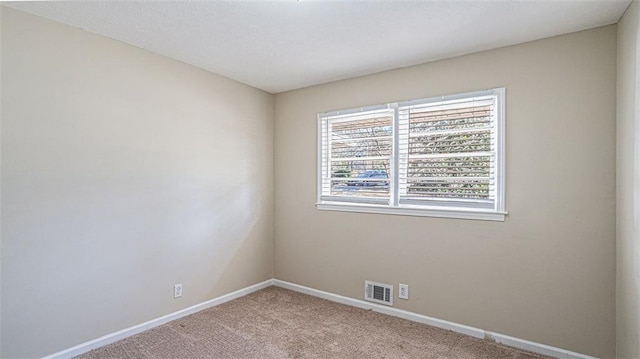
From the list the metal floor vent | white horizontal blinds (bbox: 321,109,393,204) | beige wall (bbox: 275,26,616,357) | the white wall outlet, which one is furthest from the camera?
white horizontal blinds (bbox: 321,109,393,204)

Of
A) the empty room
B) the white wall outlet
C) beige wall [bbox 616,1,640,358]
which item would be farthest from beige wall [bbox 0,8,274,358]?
beige wall [bbox 616,1,640,358]

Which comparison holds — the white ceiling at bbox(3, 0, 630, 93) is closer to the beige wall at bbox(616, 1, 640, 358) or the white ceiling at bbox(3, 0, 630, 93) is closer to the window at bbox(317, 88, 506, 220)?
the beige wall at bbox(616, 1, 640, 358)

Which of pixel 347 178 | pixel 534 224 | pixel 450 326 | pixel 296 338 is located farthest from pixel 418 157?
pixel 296 338

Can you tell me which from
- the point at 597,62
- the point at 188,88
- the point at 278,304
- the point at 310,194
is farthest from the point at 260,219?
the point at 597,62

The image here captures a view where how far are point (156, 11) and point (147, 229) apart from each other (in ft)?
5.65

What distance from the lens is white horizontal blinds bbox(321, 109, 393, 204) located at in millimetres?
3342

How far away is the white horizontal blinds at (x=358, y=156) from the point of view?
3342 mm

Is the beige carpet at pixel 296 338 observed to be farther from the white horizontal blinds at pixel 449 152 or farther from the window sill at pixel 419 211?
the white horizontal blinds at pixel 449 152

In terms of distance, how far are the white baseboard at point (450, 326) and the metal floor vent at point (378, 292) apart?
0.05m

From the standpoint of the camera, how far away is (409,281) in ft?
10.2

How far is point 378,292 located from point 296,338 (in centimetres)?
98

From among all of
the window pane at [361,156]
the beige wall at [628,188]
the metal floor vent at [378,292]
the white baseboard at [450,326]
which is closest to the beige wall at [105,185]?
the white baseboard at [450,326]

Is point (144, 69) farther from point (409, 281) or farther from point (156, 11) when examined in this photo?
point (409, 281)

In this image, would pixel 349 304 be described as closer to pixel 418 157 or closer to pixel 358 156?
pixel 358 156
